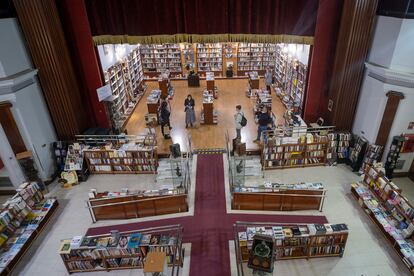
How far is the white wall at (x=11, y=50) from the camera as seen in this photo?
7.41 metres

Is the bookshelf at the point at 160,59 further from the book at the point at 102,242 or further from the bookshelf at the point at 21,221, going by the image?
the book at the point at 102,242

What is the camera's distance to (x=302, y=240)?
6.13m

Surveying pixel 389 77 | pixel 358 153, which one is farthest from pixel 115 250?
pixel 389 77

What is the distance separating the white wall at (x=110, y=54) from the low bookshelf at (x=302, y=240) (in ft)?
26.5

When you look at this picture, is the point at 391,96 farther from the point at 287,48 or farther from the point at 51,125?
the point at 51,125

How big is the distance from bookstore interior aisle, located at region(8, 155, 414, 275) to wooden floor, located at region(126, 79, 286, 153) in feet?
4.58

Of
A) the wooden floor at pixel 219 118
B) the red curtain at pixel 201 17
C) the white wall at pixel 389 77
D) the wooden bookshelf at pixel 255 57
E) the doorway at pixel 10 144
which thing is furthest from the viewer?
the wooden bookshelf at pixel 255 57

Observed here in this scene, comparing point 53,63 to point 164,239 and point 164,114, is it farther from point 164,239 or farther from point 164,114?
point 164,239

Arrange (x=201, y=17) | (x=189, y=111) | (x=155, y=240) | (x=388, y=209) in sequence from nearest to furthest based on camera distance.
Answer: (x=155, y=240), (x=388, y=209), (x=201, y=17), (x=189, y=111)

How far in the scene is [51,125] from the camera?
9211 mm

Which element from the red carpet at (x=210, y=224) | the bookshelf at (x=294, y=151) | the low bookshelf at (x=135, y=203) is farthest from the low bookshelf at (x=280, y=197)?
the bookshelf at (x=294, y=151)

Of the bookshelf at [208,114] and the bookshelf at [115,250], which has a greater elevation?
the bookshelf at [208,114]

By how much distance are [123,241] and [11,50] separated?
6.09 m

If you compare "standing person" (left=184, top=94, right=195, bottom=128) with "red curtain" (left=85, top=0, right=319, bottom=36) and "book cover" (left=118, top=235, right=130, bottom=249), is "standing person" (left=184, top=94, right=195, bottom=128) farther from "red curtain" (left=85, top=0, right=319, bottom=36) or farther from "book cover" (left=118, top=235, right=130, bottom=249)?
"book cover" (left=118, top=235, right=130, bottom=249)
